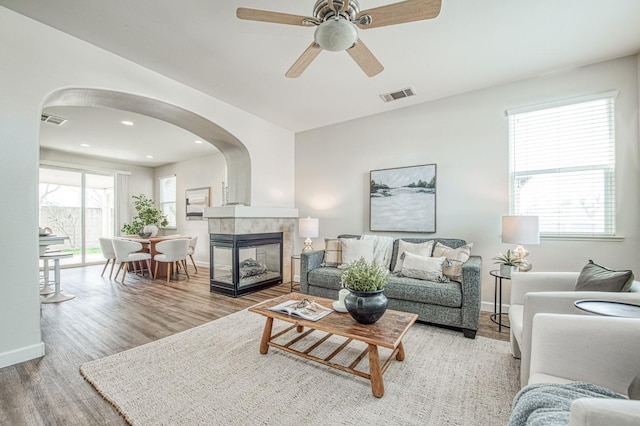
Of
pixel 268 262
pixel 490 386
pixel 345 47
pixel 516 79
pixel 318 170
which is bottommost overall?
pixel 490 386

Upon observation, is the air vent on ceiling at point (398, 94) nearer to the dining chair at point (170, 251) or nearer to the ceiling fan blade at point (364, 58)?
the ceiling fan blade at point (364, 58)

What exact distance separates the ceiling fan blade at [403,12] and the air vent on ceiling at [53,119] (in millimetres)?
4925

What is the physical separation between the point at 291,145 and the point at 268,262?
217 centimetres

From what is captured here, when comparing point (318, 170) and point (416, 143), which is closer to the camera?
point (416, 143)

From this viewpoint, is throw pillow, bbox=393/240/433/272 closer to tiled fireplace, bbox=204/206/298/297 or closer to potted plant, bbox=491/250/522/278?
potted plant, bbox=491/250/522/278

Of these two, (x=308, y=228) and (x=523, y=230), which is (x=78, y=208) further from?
(x=523, y=230)

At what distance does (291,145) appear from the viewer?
16.6ft

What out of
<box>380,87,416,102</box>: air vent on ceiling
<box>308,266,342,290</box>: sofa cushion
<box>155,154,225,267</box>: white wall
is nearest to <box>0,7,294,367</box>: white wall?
<box>308,266,342,290</box>: sofa cushion

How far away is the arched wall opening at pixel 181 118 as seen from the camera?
8.63 feet

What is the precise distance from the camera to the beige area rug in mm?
1545

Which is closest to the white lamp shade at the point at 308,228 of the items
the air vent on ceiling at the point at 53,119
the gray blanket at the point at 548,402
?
the gray blanket at the point at 548,402

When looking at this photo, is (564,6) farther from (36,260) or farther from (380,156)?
(36,260)

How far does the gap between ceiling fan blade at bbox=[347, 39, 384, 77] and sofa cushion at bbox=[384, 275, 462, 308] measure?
6.72 ft

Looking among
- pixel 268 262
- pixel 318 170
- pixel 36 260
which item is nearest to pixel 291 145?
pixel 318 170
